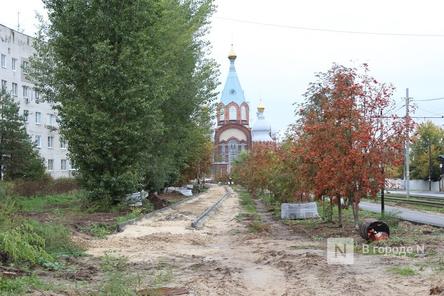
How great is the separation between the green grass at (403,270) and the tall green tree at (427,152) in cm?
7336

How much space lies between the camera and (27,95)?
6869 cm

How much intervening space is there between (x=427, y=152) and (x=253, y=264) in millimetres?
77299

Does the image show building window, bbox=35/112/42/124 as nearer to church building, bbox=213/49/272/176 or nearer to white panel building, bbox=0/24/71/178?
white panel building, bbox=0/24/71/178

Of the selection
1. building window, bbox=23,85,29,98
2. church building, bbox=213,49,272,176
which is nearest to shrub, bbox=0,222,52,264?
building window, bbox=23,85,29,98

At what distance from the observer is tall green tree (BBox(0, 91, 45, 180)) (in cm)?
4419

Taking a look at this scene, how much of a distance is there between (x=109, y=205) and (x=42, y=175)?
70.5ft

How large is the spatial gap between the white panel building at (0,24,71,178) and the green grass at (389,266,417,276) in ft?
169

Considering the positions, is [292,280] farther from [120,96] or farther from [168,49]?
[168,49]

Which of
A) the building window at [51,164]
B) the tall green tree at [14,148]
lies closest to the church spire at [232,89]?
the building window at [51,164]

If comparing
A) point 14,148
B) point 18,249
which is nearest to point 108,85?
point 18,249

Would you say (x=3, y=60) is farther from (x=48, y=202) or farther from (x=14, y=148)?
(x=48, y=202)

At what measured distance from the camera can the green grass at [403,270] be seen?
10.9 meters

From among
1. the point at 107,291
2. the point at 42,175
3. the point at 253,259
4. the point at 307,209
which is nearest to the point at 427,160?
the point at 42,175

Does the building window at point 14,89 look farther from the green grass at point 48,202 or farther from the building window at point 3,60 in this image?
the green grass at point 48,202
